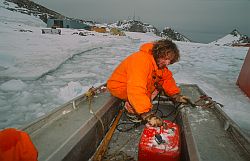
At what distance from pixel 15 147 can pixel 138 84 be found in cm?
142

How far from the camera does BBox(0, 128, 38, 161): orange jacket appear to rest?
3.36 ft

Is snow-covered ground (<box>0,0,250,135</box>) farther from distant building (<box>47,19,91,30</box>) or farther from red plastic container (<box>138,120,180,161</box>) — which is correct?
distant building (<box>47,19,91,30</box>)

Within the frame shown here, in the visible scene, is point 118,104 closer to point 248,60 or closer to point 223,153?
point 223,153

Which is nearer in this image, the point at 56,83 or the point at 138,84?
the point at 138,84

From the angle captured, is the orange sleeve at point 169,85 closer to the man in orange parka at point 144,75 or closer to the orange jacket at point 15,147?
the man in orange parka at point 144,75

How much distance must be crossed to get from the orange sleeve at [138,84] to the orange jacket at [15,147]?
1258 mm

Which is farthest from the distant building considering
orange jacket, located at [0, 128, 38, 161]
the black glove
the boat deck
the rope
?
orange jacket, located at [0, 128, 38, 161]

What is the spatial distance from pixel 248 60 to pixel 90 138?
4.78 meters

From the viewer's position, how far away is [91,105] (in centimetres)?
269

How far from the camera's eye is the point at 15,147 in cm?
106

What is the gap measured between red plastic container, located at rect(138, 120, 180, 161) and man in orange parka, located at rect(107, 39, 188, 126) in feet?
0.43

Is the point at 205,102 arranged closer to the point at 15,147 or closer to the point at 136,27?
the point at 15,147

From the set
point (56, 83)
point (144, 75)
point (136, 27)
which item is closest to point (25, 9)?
point (56, 83)

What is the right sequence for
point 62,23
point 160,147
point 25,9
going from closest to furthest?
point 160,147 → point 62,23 → point 25,9
